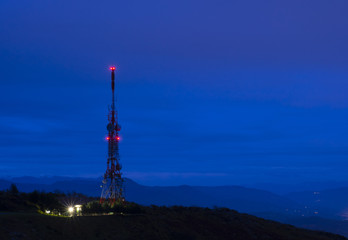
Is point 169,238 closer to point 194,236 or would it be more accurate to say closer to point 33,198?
point 194,236

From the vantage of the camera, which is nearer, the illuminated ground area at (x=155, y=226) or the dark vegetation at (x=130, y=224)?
the illuminated ground area at (x=155, y=226)

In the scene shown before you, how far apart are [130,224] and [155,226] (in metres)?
3.53

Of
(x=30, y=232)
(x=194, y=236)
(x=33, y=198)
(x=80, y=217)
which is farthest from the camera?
(x=33, y=198)

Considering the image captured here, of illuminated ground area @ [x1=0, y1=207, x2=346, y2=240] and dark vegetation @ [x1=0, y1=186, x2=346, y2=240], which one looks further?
dark vegetation @ [x1=0, y1=186, x2=346, y2=240]

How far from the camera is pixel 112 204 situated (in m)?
57.0

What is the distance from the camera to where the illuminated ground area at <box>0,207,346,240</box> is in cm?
4219

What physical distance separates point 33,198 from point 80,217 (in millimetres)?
15313

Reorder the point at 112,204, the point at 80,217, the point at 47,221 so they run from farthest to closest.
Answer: the point at 112,204, the point at 80,217, the point at 47,221

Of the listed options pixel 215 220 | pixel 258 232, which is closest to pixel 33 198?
pixel 215 220

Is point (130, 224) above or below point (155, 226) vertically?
above

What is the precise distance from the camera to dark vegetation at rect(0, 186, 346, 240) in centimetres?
4269

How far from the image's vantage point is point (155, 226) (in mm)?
52562

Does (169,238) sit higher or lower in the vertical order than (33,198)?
lower

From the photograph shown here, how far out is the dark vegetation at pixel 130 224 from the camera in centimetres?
4269
